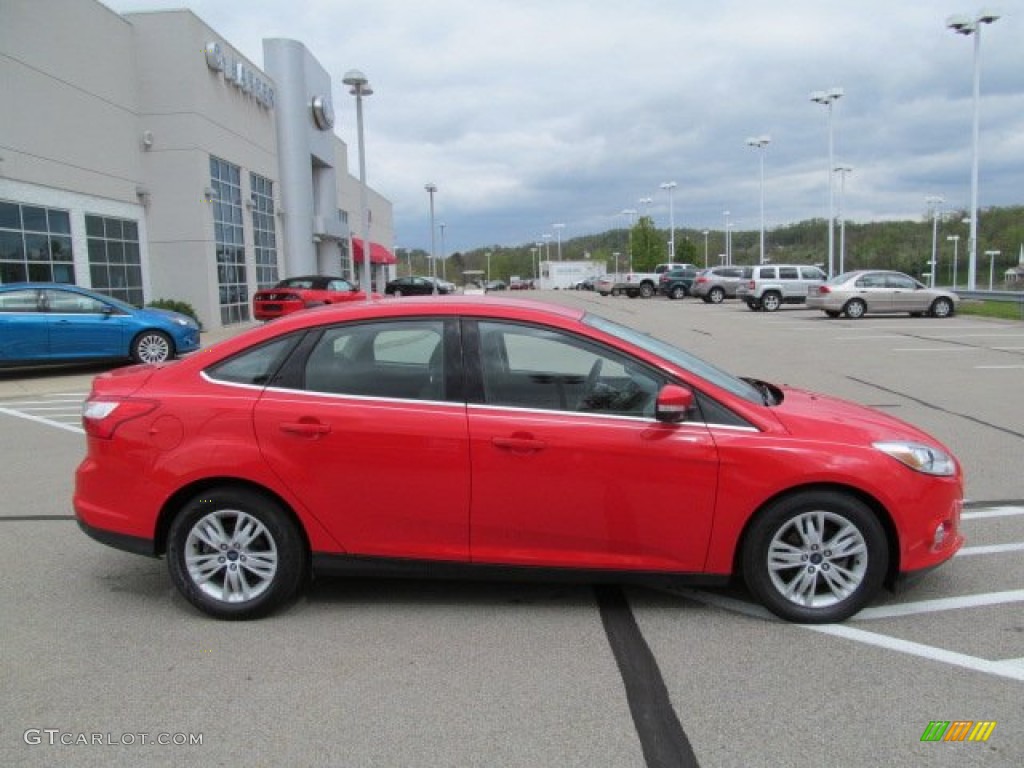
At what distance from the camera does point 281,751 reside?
10.1 ft

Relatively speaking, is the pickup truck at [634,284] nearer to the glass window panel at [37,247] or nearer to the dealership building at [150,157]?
the dealership building at [150,157]

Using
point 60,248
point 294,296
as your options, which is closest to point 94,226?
point 60,248

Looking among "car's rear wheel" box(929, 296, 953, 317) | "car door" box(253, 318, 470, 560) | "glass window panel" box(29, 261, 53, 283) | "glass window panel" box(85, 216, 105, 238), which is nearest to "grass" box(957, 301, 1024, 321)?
"car's rear wheel" box(929, 296, 953, 317)

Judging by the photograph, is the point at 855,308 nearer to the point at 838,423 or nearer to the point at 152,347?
the point at 152,347

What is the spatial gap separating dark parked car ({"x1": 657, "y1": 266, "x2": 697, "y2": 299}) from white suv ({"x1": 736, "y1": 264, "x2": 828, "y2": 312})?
12968 millimetres

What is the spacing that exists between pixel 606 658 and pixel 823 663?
37.3 inches

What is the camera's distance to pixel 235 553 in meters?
4.15

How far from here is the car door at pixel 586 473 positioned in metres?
3.95

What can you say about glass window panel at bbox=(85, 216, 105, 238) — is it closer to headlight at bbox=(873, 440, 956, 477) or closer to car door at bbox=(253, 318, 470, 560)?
car door at bbox=(253, 318, 470, 560)

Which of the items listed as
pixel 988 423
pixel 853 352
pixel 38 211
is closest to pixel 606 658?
pixel 988 423

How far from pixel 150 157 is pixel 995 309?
1099 inches

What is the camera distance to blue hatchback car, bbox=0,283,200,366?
14.2 m

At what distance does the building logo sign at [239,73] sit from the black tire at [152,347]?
1513cm

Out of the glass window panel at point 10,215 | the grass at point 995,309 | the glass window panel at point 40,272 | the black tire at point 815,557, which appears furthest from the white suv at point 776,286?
the black tire at point 815,557
